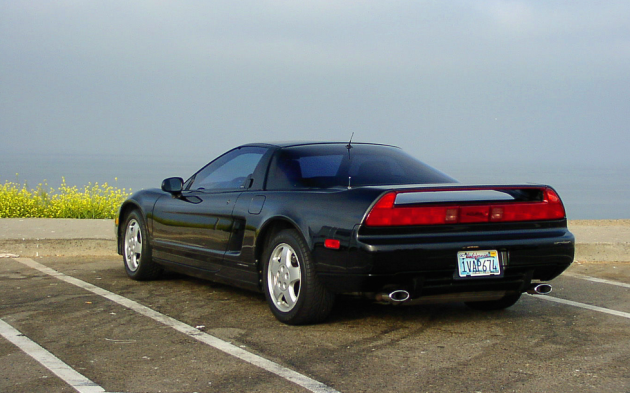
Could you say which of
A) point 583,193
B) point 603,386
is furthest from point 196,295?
point 583,193

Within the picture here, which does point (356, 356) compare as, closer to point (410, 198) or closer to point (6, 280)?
point (410, 198)

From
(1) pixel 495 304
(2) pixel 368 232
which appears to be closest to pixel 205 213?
(2) pixel 368 232

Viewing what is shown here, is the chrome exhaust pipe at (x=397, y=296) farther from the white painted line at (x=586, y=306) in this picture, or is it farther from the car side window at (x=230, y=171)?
the white painted line at (x=586, y=306)

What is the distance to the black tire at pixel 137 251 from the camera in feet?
24.8

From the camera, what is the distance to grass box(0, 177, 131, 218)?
46.7 ft

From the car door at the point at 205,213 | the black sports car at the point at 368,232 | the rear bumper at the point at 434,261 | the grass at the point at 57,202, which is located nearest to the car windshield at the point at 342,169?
the black sports car at the point at 368,232

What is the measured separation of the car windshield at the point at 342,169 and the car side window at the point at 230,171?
37 cm

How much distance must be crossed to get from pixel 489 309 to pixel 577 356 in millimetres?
1537

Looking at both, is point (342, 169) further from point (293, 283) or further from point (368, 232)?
point (368, 232)

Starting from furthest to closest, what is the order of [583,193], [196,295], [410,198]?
1. [583,193]
2. [196,295]
3. [410,198]

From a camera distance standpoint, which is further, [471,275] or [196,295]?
[196,295]

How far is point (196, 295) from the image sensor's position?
6930 mm

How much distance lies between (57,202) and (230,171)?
882cm

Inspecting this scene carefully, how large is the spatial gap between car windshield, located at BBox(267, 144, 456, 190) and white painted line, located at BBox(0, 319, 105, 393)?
202cm
